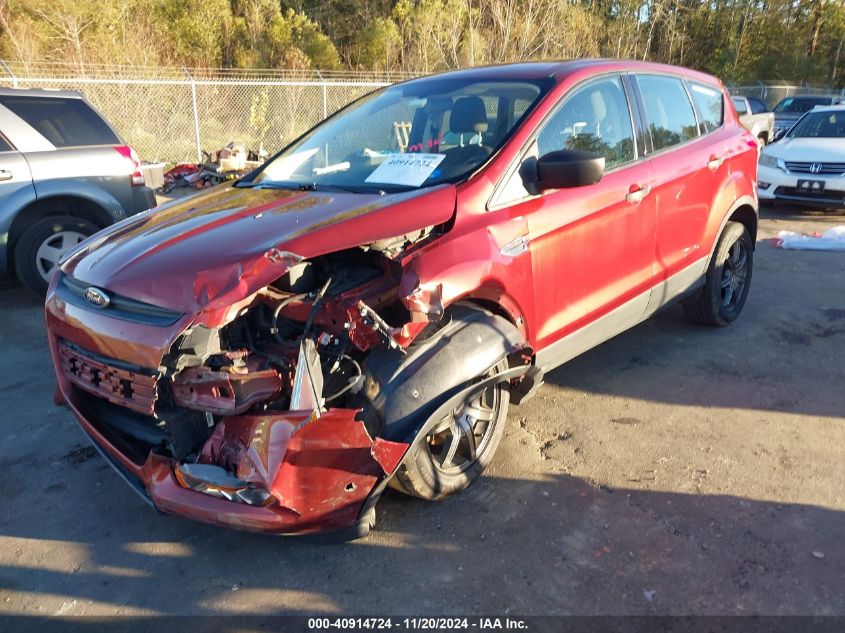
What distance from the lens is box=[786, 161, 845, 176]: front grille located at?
29.7 feet

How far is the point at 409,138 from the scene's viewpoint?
3.79 meters

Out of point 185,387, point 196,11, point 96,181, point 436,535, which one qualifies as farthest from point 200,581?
point 196,11

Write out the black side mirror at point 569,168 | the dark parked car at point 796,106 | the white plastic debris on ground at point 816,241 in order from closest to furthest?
the black side mirror at point 569,168 → the white plastic debris on ground at point 816,241 → the dark parked car at point 796,106

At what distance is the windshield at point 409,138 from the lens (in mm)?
3311

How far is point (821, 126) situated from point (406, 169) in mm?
9659

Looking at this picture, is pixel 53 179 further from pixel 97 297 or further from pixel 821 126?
pixel 821 126

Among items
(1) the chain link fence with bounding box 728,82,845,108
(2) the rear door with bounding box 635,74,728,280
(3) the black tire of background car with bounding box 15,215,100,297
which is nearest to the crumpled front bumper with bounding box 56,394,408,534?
(2) the rear door with bounding box 635,74,728,280

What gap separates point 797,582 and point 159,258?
2826 mm

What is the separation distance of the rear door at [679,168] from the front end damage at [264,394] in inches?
80.7

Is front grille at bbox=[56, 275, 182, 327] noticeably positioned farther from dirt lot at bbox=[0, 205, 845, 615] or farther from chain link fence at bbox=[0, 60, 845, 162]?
chain link fence at bbox=[0, 60, 845, 162]

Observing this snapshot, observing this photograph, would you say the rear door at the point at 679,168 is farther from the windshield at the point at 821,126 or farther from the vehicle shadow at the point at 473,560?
the windshield at the point at 821,126

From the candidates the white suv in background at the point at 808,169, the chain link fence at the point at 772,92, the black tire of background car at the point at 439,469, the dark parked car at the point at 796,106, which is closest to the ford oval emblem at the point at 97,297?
the black tire of background car at the point at 439,469

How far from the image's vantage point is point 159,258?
106 inches

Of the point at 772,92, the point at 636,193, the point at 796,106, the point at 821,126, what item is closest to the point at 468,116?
the point at 636,193
